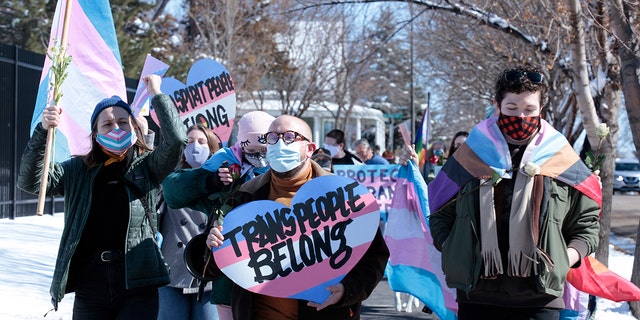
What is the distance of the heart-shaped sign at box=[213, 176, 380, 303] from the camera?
157 inches

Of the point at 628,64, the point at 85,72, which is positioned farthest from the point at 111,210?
the point at 628,64

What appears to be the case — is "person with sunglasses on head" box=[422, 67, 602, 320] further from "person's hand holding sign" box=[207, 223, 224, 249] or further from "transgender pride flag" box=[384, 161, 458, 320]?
"transgender pride flag" box=[384, 161, 458, 320]

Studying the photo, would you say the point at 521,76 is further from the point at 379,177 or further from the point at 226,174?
the point at 379,177

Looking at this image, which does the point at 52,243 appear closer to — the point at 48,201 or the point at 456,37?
the point at 48,201

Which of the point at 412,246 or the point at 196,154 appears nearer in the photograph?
the point at 196,154

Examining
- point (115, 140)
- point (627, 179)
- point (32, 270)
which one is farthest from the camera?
point (627, 179)

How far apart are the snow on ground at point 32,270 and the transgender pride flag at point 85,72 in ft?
9.86

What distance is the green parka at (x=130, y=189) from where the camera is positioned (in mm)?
4473

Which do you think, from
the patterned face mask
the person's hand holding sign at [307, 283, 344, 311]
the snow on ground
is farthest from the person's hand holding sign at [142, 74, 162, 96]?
the snow on ground

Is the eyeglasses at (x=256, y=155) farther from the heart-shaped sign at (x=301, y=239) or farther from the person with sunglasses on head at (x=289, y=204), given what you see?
the heart-shaped sign at (x=301, y=239)

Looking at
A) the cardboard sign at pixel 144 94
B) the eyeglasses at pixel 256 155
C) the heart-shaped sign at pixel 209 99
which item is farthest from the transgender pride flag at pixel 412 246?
the eyeglasses at pixel 256 155

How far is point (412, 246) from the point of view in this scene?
8.35 metres

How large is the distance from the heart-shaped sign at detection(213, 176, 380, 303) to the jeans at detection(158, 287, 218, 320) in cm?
190

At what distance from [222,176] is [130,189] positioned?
0.55 m
